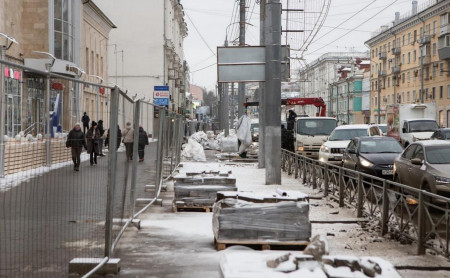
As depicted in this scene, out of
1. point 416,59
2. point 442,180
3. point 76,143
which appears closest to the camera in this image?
point 76,143

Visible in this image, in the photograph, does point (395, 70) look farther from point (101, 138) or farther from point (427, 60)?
point (101, 138)

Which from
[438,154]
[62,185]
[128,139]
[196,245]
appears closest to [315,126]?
[438,154]

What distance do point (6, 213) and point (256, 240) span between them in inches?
159

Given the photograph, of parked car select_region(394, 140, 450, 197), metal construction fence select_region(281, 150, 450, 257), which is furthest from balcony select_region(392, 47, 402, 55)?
metal construction fence select_region(281, 150, 450, 257)

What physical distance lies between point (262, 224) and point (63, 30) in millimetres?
27462

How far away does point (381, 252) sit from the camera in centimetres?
793

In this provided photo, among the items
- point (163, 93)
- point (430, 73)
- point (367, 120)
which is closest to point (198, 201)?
point (163, 93)

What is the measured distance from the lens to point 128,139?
8.58m

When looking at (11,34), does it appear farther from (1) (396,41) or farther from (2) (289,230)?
(1) (396,41)

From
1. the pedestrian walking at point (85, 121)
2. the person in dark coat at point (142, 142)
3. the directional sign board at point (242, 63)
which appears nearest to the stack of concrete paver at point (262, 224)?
the pedestrian walking at point (85, 121)

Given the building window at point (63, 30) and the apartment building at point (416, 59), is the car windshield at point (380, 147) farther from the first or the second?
the apartment building at point (416, 59)

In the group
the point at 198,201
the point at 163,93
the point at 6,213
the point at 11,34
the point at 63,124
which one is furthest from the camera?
the point at 11,34

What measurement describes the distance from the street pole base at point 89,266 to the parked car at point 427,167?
286 inches

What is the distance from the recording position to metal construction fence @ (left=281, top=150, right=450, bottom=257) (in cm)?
751
